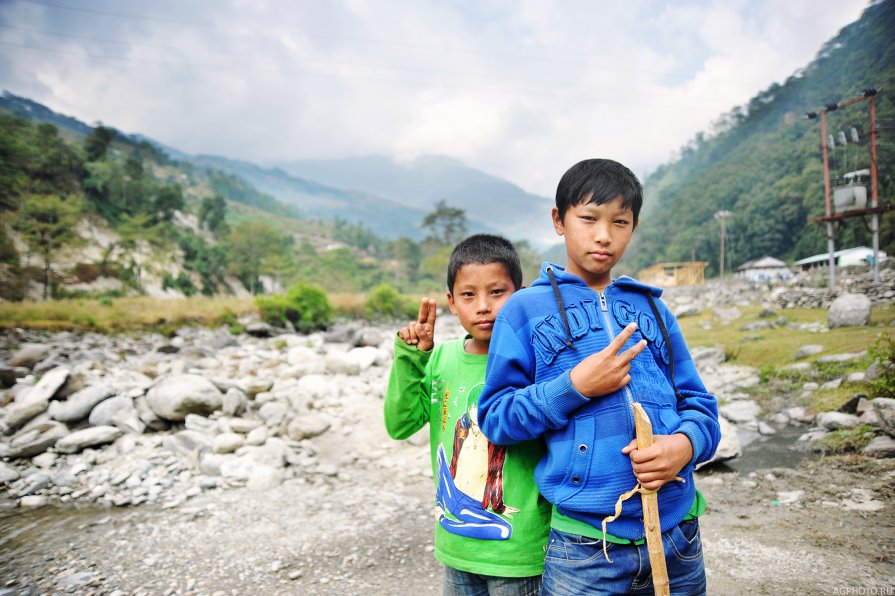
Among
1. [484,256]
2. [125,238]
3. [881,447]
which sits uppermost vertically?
[125,238]

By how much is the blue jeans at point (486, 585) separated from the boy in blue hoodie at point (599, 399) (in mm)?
138

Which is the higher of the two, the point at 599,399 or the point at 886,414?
the point at 599,399

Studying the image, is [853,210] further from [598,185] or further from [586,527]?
[586,527]

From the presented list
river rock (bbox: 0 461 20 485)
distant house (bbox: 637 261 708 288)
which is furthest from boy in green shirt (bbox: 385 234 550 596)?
distant house (bbox: 637 261 708 288)

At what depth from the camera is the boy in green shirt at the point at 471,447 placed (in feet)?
4.33

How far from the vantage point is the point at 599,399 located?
3.80 feet

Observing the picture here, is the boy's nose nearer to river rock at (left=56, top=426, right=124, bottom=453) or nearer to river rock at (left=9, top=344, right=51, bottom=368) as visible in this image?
river rock at (left=56, top=426, right=124, bottom=453)

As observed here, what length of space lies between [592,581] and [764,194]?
35.0 feet

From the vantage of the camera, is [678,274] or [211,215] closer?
[678,274]

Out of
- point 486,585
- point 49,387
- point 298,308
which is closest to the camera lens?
point 486,585

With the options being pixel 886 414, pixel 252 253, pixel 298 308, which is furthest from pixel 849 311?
pixel 252 253

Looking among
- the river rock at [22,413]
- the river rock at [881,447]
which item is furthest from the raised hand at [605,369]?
the river rock at [22,413]

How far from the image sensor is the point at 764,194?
952 centimetres

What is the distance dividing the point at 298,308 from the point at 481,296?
16682 mm
